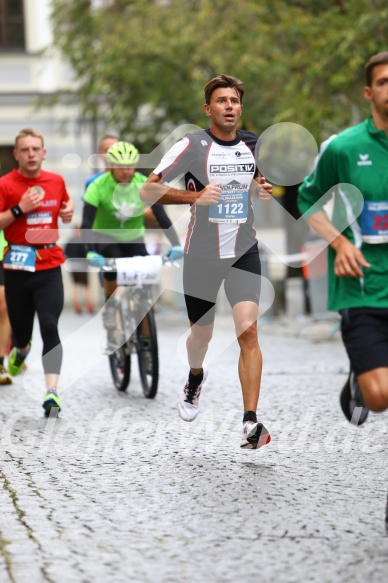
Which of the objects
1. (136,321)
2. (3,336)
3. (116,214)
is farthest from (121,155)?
(3,336)

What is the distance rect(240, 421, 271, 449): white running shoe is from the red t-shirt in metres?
2.62

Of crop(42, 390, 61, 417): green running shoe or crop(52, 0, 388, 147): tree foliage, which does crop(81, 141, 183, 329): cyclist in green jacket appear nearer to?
crop(42, 390, 61, 417): green running shoe

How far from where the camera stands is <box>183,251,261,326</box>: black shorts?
704 cm

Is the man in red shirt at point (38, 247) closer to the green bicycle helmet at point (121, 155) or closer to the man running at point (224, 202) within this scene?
the green bicycle helmet at point (121, 155)

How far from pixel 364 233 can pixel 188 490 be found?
1.64m

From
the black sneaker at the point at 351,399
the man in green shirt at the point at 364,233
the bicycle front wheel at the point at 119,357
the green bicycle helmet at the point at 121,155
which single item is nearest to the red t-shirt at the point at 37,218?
the green bicycle helmet at the point at 121,155

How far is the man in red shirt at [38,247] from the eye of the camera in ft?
28.4

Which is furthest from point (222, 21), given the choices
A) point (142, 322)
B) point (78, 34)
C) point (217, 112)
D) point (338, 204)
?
point (338, 204)

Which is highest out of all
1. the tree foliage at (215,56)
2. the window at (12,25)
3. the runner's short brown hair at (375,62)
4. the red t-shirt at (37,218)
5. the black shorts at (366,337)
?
the window at (12,25)

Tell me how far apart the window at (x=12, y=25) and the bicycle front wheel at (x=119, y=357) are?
22.8 m

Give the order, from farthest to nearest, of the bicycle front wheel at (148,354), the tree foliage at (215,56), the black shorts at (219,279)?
the tree foliage at (215,56) → the bicycle front wheel at (148,354) → the black shorts at (219,279)

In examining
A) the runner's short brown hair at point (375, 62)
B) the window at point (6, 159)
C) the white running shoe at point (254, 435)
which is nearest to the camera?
the runner's short brown hair at point (375, 62)

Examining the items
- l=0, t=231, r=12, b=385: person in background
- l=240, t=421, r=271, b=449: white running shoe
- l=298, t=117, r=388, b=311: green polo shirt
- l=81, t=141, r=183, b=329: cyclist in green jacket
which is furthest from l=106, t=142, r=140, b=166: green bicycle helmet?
l=298, t=117, r=388, b=311: green polo shirt

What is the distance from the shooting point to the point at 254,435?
657 centimetres
